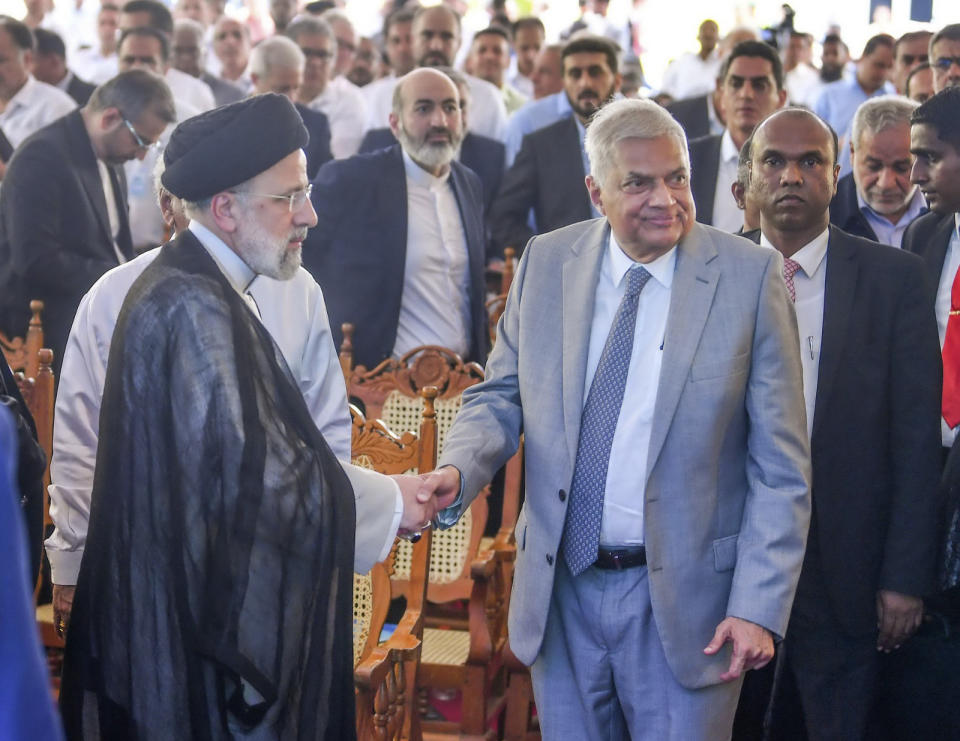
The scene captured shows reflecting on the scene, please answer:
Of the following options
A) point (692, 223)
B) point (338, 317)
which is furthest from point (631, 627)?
point (338, 317)

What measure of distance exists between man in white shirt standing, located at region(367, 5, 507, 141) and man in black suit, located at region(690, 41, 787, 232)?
1.99 metres

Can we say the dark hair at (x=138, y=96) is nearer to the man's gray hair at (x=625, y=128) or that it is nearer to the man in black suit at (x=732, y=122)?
the man in black suit at (x=732, y=122)

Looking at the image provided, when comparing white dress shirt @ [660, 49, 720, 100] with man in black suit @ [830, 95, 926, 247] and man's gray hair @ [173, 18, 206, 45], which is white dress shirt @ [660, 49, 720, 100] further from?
man in black suit @ [830, 95, 926, 247]

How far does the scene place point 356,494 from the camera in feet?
7.82

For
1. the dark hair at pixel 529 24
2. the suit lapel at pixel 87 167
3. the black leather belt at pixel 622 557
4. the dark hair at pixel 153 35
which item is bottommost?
the black leather belt at pixel 622 557

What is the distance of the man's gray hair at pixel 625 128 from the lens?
7.94ft

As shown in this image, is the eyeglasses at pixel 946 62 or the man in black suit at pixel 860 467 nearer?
the man in black suit at pixel 860 467

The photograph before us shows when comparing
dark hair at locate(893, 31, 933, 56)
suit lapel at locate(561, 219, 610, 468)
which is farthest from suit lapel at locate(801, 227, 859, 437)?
dark hair at locate(893, 31, 933, 56)

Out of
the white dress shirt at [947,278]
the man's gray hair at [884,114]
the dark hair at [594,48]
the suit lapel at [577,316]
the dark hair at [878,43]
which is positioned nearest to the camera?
the suit lapel at [577,316]

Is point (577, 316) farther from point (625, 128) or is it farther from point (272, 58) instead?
point (272, 58)

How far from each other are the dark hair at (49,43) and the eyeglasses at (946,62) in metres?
4.74

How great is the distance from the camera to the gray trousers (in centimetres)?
233

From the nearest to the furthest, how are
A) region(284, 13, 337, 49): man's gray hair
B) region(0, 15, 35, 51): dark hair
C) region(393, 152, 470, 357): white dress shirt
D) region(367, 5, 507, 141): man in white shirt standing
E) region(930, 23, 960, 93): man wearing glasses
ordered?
region(393, 152, 470, 357): white dress shirt → region(930, 23, 960, 93): man wearing glasses → region(0, 15, 35, 51): dark hair → region(367, 5, 507, 141): man in white shirt standing → region(284, 13, 337, 49): man's gray hair

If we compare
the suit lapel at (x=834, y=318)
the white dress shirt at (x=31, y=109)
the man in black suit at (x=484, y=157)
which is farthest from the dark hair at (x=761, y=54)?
the white dress shirt at (x=31, y=109)
